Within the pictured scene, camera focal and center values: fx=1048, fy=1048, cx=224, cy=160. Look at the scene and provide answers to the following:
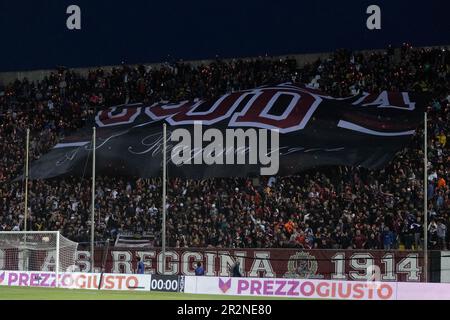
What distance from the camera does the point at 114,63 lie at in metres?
53.0

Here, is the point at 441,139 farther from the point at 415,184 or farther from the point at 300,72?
the point at 300,72

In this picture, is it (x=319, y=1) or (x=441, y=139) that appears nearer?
(x=441, y=139)

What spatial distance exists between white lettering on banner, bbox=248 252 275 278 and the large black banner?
3.92 meters

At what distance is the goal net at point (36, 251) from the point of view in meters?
36.8

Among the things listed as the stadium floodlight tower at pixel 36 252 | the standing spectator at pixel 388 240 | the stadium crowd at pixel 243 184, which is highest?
the stadium crowd at pixel 243 184

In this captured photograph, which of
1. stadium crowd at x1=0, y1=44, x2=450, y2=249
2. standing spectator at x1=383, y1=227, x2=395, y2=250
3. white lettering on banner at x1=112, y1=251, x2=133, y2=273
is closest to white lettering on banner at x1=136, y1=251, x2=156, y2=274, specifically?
white lettering on banner at x1=112, y1=251, x2=133, y2=273

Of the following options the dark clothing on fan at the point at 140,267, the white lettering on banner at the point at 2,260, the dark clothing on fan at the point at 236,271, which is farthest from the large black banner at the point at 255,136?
the white lettering on banner at the point at 2,260

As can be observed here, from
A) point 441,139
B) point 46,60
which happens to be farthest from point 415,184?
point 46,60

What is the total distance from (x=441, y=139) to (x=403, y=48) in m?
7.38

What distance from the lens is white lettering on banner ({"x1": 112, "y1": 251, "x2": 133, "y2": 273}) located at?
39.5 meters

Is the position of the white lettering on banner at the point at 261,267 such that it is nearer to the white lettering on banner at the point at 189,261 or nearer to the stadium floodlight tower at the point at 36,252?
the white lettering on banner at the point at 189,261

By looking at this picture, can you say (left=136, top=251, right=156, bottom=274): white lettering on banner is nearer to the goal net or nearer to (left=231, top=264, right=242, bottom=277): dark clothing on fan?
the goal net

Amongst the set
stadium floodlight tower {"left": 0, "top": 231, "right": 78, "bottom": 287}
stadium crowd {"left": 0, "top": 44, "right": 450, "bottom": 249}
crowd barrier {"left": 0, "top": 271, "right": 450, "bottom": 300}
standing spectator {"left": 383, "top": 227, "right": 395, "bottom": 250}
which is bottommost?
crowd barrier {"left": 0, "top": 271, "right": 450, "bottom": 300}

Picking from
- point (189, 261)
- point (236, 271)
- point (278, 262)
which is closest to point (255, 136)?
point (189, 261)
